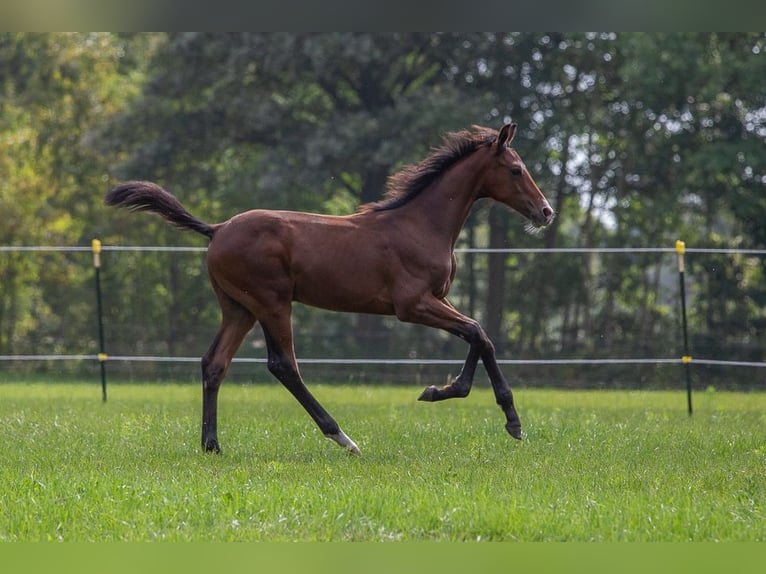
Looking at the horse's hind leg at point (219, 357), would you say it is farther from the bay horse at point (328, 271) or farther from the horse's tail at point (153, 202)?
the horse's tail at point (153, 202)

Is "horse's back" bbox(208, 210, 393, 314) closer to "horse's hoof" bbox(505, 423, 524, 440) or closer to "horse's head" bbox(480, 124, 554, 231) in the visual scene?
"horse's head" bbox(480, 124, 554, 231)

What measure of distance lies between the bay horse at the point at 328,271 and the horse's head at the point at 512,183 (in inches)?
0.7

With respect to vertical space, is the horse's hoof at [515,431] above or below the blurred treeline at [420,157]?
below

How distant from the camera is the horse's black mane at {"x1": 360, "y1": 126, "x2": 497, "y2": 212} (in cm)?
888

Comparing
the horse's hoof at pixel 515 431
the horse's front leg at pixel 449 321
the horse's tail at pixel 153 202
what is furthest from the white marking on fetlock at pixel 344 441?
the horse's tail at pixel 153 202

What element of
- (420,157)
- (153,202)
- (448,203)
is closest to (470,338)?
(448,203)

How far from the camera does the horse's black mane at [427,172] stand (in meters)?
8.88

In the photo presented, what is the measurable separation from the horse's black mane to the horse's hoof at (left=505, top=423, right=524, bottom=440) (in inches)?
73.1

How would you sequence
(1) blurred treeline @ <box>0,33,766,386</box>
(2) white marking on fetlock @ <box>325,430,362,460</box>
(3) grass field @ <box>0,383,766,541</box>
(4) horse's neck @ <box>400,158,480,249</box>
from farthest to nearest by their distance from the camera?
(1) blurred treeline @ <box>0,33,766,386</box> → (4) horse's neck @ <box>400,158,480,249</box> → (2) white marking on fetlock @ <box>325,430,362,460</box> → (3) grass field @ <box>0,383,766,541</box>

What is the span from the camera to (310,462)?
25.6ft

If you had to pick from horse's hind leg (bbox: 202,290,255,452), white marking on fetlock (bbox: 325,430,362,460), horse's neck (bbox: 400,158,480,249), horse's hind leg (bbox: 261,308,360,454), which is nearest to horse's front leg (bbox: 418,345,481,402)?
white marking on fetlock (bbox: 325,430,362,460)

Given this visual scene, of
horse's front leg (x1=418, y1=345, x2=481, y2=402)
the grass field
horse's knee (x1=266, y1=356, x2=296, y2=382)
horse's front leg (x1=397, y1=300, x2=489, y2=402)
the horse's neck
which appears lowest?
the grass field

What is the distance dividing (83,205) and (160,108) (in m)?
3.74

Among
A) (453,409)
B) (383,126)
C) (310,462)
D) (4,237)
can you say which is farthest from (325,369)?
(310,462)
